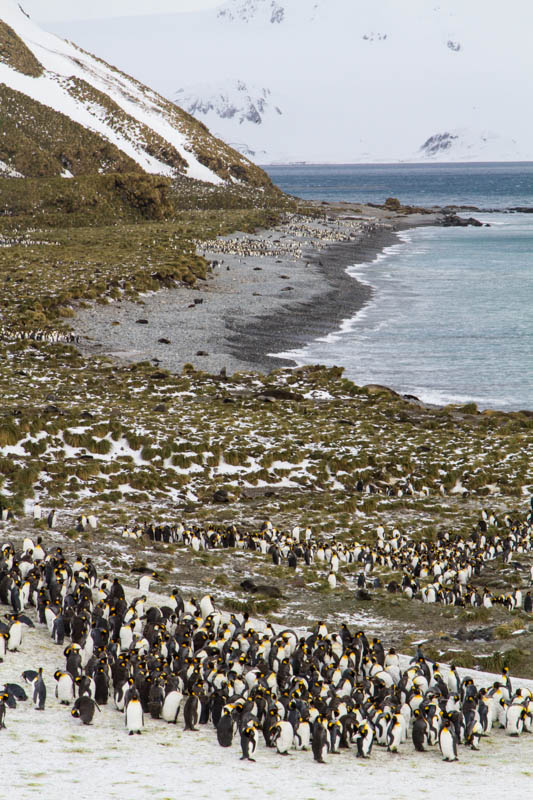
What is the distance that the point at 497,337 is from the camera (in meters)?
51.0

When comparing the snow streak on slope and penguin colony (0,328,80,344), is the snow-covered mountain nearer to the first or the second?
the snow streak on slope

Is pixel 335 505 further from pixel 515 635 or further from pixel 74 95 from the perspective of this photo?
pixel 74 95

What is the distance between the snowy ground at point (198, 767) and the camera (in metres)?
9.28

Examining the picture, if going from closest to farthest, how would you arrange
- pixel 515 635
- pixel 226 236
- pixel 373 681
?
pixel 373 681 → pixel 515 635 → pixel 226 236

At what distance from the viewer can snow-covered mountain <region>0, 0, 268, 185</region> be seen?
10738 centimetres

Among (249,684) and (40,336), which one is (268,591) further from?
(40,336)

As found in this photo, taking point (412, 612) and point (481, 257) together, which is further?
point (481, 257)

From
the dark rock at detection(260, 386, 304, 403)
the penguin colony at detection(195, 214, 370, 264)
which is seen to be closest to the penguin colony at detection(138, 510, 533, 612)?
the dark rock at detection(260, 386, 304, 403)

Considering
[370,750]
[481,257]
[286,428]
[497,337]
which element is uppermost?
[481,257]

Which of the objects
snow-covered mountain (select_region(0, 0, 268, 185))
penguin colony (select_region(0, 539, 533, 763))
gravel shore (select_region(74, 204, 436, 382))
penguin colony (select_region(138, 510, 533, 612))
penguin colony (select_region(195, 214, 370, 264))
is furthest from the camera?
snow-covered mountain (select_region(0, 0, 268, 185))

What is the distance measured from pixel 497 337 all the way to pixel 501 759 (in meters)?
42.9

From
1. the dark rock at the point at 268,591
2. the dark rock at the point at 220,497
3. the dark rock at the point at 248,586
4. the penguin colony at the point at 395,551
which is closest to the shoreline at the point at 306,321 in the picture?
the dark rock at the point at 220,497

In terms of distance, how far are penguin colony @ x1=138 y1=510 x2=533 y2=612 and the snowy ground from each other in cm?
681

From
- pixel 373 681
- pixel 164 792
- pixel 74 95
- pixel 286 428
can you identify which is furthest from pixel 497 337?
pixel 74 95
